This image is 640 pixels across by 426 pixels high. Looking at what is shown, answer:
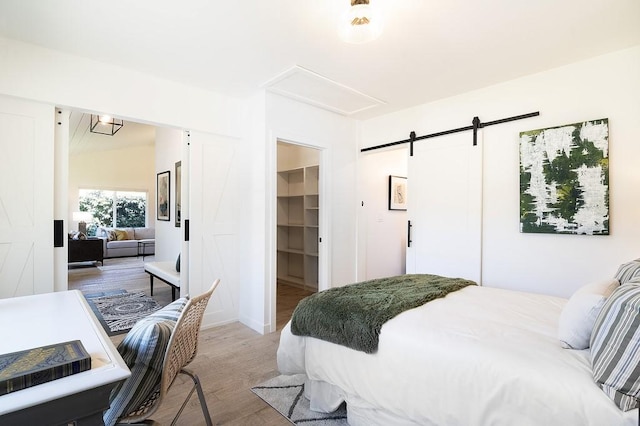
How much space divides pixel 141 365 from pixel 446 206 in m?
3.18

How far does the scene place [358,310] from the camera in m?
1.85

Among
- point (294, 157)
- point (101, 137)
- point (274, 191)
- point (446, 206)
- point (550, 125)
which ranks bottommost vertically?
point (446, 206)

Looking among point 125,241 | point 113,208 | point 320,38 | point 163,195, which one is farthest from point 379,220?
point 113,208

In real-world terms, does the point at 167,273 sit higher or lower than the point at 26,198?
lower

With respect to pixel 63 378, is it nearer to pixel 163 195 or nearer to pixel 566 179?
pixel 566 179

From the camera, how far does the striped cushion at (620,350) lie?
3.52ft

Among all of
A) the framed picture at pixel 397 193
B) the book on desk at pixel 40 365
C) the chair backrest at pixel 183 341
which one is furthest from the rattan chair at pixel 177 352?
the framed picture at pixel 397 193

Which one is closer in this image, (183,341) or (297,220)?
(183,341)

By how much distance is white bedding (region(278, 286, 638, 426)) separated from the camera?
1188mm

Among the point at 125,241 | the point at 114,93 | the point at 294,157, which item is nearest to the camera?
the point at 114,93

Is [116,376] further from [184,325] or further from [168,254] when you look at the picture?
[168,254]

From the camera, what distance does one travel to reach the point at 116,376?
92 centimetres

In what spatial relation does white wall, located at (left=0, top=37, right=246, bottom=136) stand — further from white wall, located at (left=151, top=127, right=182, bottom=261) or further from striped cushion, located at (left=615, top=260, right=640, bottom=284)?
striped cushion, located at (left=615, top=260, right=640, bottom=284)

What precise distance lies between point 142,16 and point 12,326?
77.6 inches
